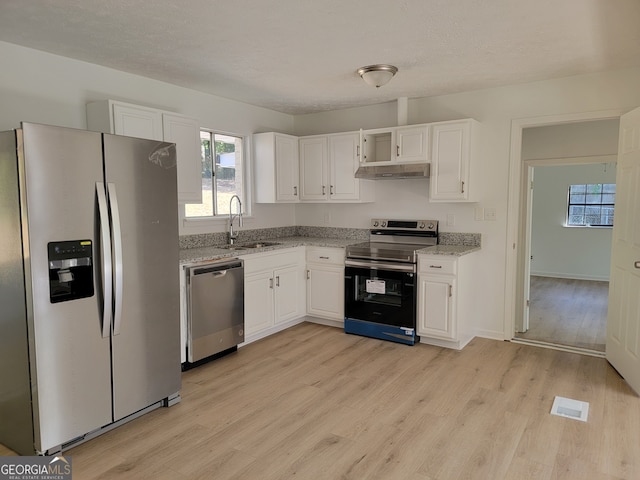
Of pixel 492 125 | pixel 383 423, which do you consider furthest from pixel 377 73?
pixel 383 423

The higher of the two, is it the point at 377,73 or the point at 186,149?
the point at 377,73

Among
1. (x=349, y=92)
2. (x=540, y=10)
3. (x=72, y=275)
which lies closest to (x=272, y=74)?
(x=349, y=92)

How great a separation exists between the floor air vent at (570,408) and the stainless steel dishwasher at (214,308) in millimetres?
2470

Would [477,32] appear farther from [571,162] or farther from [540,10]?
[571,162]

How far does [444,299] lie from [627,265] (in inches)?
54.4

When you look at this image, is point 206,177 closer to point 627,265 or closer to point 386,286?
point 386,286

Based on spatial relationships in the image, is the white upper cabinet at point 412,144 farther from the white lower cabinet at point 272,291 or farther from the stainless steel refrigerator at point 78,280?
the stainless steel refrigerator at point 78,280

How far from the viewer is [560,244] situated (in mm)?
8180

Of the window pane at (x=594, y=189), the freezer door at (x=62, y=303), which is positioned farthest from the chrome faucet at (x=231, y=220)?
the window pane at (x=594, y=189)

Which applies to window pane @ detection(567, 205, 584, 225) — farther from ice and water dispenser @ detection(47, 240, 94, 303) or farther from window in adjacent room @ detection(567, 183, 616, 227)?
ice and water dispenser @ detection(47, 240, 94, 303)

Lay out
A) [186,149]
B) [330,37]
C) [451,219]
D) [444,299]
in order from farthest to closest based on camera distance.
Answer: [451,219] → [444,299] → [186,149] → [330,37]

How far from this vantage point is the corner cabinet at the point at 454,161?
3988mm

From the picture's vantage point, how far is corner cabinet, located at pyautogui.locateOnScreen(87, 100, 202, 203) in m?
3.18

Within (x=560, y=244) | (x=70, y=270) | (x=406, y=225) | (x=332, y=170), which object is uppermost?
(x=332, y=170)
